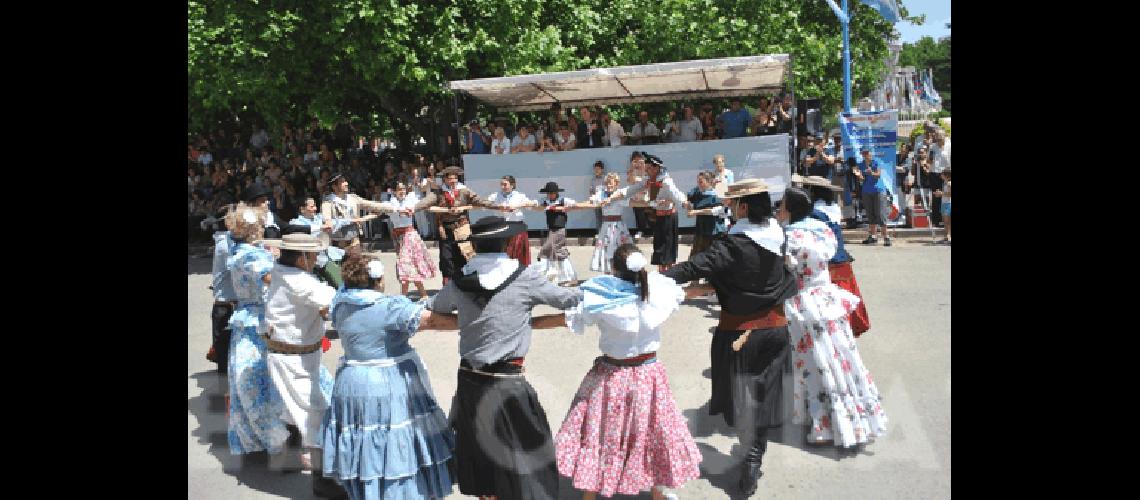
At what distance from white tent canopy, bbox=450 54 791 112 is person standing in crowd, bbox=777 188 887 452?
9.10 m

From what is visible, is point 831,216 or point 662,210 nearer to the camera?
point 831,216

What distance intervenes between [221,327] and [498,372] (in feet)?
10.7

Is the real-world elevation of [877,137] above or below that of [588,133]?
below

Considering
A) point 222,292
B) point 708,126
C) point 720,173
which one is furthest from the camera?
point 708,126

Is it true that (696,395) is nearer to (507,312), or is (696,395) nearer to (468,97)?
(507,312)

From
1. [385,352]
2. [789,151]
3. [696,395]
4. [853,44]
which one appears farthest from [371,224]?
[853,44]

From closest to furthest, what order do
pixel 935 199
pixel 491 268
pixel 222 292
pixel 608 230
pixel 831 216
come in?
pixel 491 268, pixel 831 216, pixel 222 292, pixel 608 230, pixel 935 199

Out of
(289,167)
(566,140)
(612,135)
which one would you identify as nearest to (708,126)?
(612,135)

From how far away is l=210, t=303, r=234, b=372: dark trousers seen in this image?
633cm

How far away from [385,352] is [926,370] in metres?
4.72

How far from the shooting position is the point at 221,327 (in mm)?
6371

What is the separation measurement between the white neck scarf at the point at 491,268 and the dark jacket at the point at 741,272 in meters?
1.01

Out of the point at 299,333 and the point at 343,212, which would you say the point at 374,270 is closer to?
the point at 299,333

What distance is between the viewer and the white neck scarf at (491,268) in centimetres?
404
